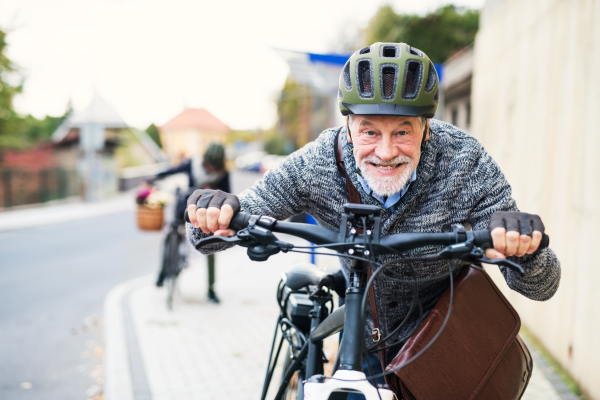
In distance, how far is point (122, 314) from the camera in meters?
6.55

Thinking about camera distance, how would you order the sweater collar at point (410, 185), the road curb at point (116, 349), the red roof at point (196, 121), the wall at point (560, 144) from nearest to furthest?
the sweater collar at point (410, 185) → the wall at point (560, 144) → the road curb at point (116, 349) → the red roof at point (196, 121)

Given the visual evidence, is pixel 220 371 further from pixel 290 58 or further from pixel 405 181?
pixel 290 58

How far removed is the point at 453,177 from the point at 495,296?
505 mm

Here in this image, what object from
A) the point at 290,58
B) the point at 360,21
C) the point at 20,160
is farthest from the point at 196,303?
the point at 360,21

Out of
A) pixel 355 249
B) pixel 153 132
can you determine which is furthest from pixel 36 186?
pixel 153 132

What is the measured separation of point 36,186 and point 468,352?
24865 millimetres

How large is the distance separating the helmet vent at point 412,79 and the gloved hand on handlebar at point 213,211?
0.78 m

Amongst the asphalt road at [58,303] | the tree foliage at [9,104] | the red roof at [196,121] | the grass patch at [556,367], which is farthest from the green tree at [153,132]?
the grass patch at [556,367]

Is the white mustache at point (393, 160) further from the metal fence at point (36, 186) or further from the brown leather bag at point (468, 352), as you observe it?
the metal fence at point (36, 186)

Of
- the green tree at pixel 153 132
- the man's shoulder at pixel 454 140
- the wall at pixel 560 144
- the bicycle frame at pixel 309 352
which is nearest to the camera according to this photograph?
the man's shoulder at pixel 454 140

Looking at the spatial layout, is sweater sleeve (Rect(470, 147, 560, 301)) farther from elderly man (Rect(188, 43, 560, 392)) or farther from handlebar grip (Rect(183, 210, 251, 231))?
handlebar grip (Rect(183, 210, 251, 231))

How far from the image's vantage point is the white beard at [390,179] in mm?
2090

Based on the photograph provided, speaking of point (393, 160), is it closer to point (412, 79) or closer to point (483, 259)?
point (412, 79)

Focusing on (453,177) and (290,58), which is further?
(290,58)
